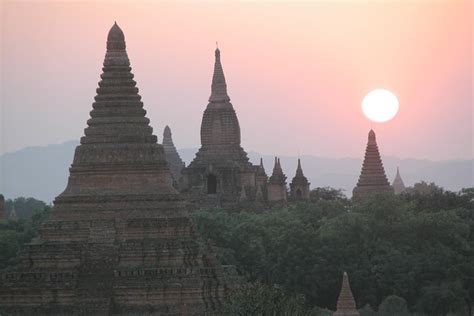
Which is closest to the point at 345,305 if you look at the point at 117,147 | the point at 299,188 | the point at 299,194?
the point at 117,147

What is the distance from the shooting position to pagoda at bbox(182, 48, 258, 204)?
101 meters

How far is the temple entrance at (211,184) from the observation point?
10225 cm

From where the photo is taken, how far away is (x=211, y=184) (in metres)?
103

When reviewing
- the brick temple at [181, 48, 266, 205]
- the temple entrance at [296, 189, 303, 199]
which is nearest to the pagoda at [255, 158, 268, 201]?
the brick temple at [181, 48, 266, 205]

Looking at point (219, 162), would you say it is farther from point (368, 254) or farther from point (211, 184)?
point (368, 254)

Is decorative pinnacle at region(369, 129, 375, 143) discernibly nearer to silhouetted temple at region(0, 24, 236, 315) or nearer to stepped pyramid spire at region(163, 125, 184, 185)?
stepped pyramid spire at region(163, 125, 184, 185)

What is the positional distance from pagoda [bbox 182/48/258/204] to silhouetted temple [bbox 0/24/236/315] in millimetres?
37720

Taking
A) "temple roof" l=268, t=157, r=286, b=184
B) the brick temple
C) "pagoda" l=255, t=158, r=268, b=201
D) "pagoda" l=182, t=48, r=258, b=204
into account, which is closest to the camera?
the brick temple

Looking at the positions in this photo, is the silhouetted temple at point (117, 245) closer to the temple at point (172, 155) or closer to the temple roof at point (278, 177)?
the temple roof at point (278, 177)

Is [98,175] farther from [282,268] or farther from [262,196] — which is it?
[262,196]

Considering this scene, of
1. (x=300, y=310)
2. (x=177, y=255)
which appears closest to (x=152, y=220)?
(x=177, y=255)

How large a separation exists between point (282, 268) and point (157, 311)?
15.6 m

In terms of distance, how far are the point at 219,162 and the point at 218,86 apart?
218 inches

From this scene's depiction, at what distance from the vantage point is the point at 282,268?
71812 mm
